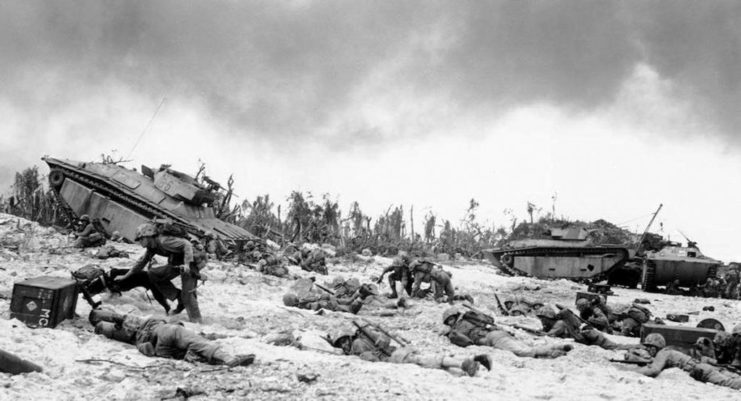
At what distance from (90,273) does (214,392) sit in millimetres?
3469

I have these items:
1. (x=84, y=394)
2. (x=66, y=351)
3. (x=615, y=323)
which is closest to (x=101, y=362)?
(x=66, y=351)

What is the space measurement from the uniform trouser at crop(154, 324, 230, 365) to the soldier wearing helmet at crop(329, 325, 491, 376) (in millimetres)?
1599

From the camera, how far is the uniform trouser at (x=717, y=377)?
6152 mm

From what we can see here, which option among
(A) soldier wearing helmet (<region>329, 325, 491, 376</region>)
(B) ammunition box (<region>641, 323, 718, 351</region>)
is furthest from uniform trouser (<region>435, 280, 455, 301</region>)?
(A) soldier wearing helmet (<region>329, 325, 491, 376</region>)

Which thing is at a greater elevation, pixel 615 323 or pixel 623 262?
pixel 623 262

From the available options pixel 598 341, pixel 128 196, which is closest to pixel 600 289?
pixel 598 341

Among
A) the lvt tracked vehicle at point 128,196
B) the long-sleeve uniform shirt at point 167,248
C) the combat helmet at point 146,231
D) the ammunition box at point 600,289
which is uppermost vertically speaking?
the lvt tracked vehicle at point 128,196

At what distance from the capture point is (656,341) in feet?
25.3

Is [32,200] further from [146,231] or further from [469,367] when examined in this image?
[469,367]

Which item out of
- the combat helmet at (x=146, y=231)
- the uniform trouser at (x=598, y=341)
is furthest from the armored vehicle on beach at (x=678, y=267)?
the combat helmet at (x=146, y=231)

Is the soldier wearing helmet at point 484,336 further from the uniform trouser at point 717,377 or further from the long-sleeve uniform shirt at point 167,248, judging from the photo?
the long-sleeve uniform shirt at point 167,248

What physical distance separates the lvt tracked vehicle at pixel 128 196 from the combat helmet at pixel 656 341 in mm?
11197

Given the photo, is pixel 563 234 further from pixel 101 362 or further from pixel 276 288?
pixel 101 362

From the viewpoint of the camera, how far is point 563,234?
2356 cm
